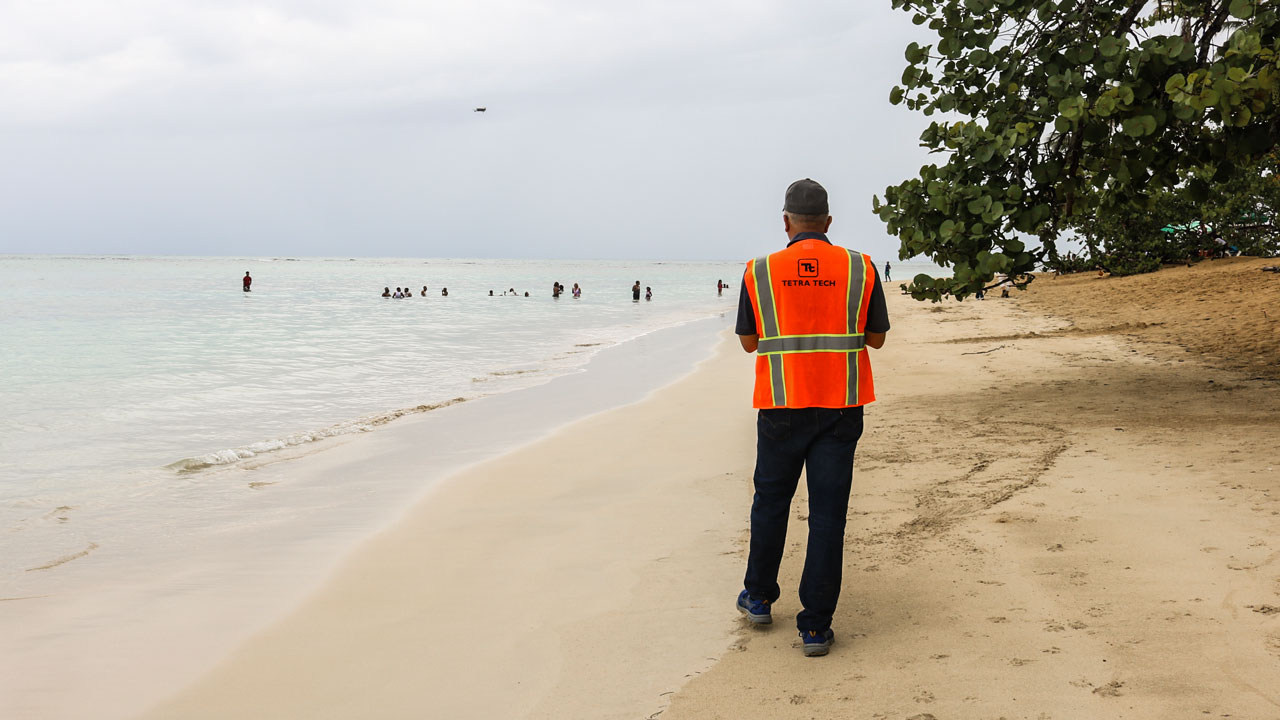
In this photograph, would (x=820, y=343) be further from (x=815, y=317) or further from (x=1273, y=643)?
(x=1273, y=643)

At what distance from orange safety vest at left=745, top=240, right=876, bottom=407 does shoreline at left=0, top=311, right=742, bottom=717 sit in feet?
10.00

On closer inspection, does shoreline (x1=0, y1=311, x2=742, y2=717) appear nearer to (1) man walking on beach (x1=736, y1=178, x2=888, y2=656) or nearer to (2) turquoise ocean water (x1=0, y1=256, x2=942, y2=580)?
(2) turquoise ocean water (x1=0, y1=256, x2=942, y2=580)

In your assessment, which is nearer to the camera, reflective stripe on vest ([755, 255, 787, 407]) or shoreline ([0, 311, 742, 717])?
reflective stripe on vest ([755, 255, 787, 407])

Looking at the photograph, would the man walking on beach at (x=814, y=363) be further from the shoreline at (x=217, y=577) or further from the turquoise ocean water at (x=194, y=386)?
the turquoise ocean water at (x=194, y=386)

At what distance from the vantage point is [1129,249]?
101 ft

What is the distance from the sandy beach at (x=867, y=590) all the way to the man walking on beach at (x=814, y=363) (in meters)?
0.50

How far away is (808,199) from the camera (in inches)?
152

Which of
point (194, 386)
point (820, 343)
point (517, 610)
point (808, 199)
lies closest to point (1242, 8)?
point (808, 199)

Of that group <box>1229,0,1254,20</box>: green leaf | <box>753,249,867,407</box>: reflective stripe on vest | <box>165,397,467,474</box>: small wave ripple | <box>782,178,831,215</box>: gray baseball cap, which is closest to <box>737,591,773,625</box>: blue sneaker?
<box>753,249,867,407</box>: reflective stripe on vest

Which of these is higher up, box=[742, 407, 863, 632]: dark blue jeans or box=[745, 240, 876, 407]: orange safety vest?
box=[745, 240, 876, 407]: orange safety vest

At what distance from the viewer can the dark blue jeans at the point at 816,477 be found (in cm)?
381

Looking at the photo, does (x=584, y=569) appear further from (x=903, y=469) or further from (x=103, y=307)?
(x=103, y=307)

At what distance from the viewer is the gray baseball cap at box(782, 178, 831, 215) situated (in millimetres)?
3859

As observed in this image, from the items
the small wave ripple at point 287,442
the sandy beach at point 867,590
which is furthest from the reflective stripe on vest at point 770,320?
the small wave ripple at point 287,442
